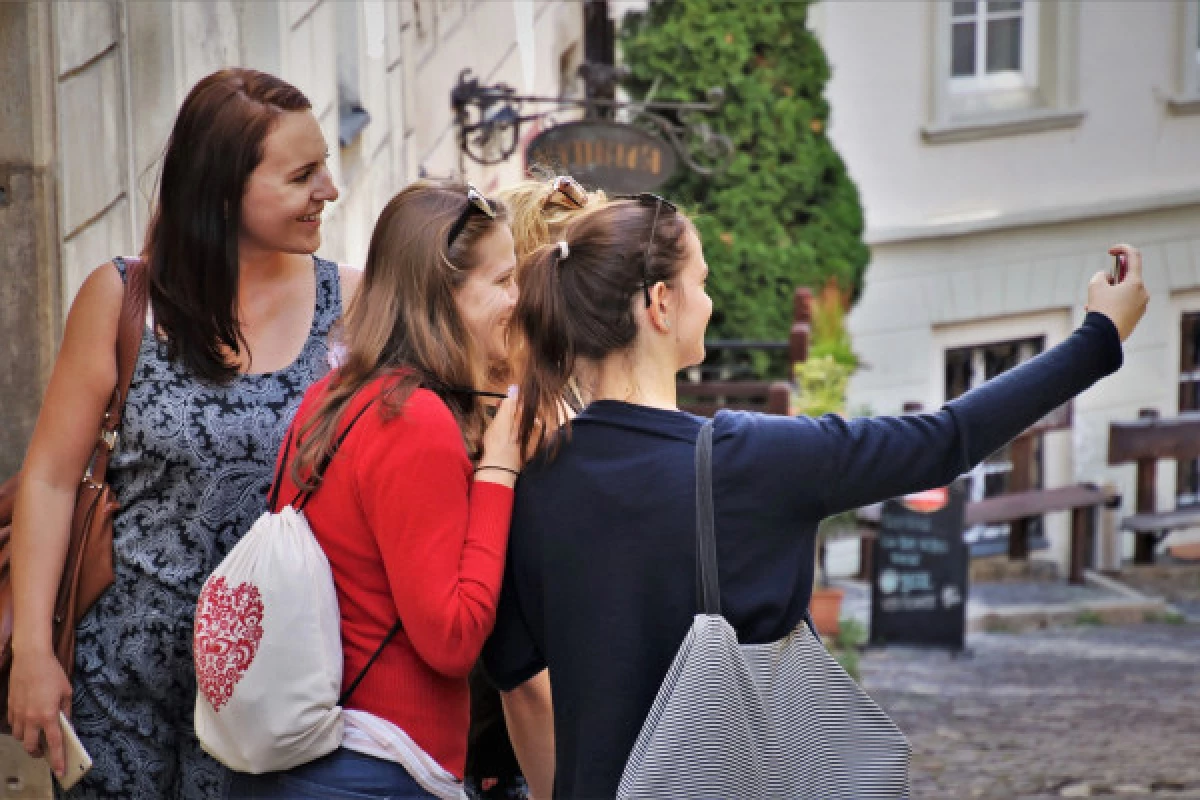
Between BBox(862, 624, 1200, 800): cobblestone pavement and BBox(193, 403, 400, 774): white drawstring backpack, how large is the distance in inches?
185

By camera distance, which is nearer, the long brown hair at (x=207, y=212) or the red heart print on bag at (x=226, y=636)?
the red heart print on bag at (x=226, y=636)

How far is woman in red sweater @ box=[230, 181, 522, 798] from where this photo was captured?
2025 mm

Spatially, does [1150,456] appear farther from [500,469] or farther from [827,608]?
[500,469]

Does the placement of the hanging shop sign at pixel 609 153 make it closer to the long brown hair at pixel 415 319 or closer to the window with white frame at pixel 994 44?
the window with white frame at pixel 994 44

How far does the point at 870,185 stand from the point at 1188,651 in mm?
2857

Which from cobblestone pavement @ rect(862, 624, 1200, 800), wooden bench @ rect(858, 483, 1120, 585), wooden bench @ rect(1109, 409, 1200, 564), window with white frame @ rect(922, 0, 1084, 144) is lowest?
cobblestone pavement @ rect(862, 624, 1200, 800)

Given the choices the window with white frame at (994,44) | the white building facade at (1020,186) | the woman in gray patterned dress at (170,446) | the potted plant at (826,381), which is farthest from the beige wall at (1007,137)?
the woman in gray patterned dress at (170,446)

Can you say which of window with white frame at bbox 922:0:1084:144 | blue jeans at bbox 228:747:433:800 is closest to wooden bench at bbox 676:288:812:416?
window with white frame at bbox 922:0:1084:144

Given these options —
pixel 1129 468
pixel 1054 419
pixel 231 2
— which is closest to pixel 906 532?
pixel 1129 468

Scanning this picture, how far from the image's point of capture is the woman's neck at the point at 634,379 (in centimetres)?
205

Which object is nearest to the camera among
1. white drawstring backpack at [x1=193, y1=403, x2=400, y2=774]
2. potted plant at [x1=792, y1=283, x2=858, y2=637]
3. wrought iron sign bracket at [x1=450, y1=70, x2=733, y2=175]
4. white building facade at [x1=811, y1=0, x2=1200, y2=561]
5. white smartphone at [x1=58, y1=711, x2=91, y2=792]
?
white drawstring backpack at [x1=193, y1=403, x2=400, y2=774]

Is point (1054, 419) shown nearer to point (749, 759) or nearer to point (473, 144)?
point (473, 144)

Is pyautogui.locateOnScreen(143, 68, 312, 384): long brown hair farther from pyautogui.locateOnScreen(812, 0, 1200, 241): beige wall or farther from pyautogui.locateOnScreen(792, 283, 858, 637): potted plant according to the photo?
pyautogui.locateOnScreen(792, 283, 858, 637): potted plant

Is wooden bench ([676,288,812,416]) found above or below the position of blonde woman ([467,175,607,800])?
below
